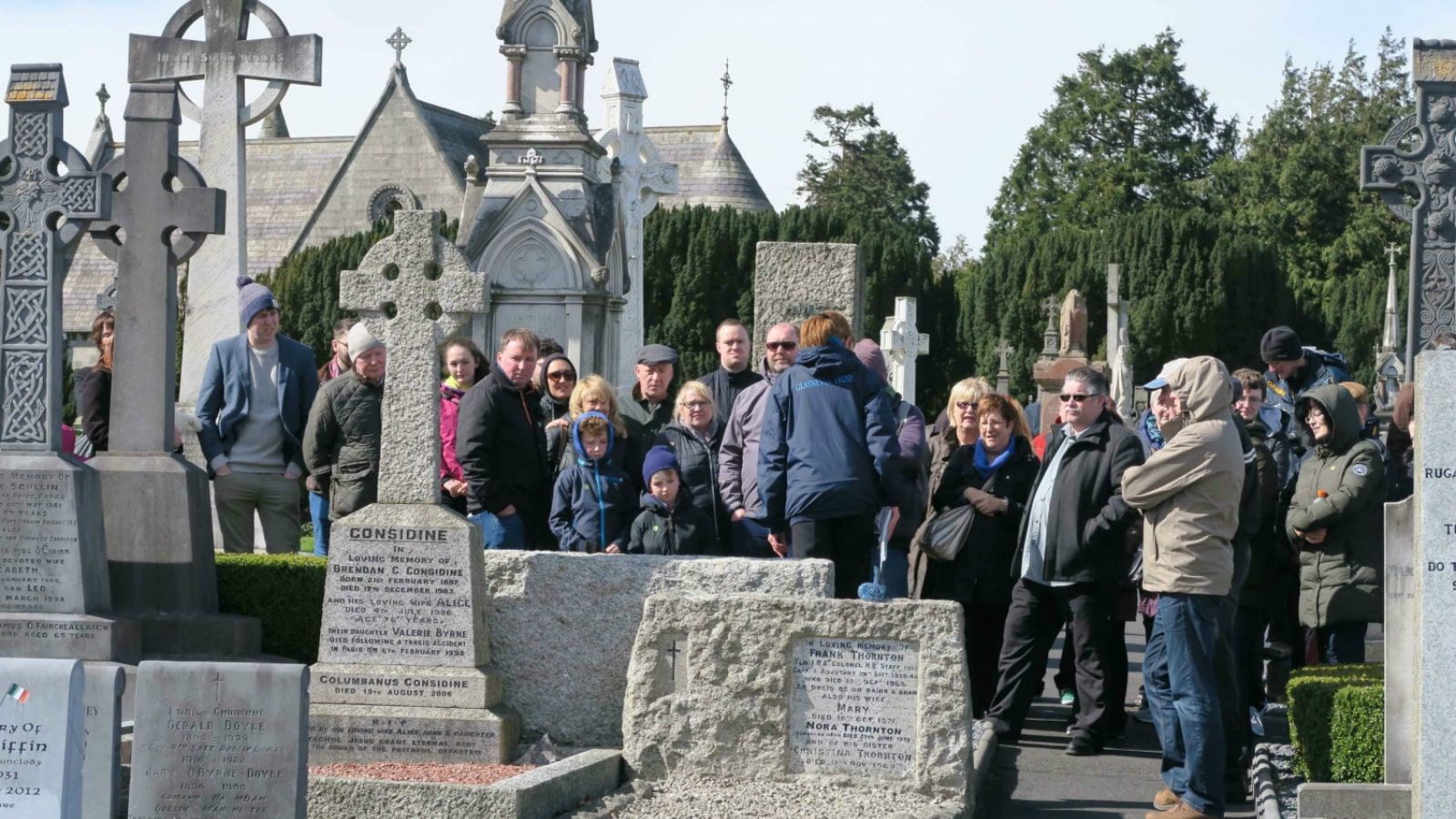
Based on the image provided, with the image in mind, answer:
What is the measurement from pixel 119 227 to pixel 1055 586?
516cm

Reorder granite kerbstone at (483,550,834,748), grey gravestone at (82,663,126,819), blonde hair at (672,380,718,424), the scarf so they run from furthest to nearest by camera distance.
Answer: the scarf
blonde hair at (672,380,718,424)
granite kerbstone at (483,550,834,748)
grey gravestone at (82,663,126,819)

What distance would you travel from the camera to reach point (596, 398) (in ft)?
29.9

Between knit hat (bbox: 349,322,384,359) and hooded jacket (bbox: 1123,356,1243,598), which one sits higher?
knit hat (bbox: 349,322,384,359)

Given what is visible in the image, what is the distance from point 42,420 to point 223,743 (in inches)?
147

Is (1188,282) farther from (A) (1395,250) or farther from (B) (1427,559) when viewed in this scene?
(B) (1427,559)

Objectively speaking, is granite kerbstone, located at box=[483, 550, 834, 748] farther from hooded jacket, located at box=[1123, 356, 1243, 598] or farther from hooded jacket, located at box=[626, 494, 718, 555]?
hooded jacket, located at box=[1123, 356, 1243, 598]

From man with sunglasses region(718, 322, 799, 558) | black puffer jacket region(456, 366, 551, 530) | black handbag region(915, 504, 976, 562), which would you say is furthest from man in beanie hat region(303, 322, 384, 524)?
black handbag region(915, 504, 976, 562)

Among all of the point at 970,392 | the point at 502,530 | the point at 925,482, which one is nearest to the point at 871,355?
the point at 970,392

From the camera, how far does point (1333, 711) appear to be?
25.2 feet

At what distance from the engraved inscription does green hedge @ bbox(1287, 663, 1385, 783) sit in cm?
173

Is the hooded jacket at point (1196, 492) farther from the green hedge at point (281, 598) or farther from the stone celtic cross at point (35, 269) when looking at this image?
the stone celtic cross at point (35, 269)

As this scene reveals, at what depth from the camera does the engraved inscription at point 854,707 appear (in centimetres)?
736

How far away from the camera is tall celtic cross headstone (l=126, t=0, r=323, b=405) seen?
12.0m

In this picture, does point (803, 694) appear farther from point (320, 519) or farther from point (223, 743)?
point (320, 519)
